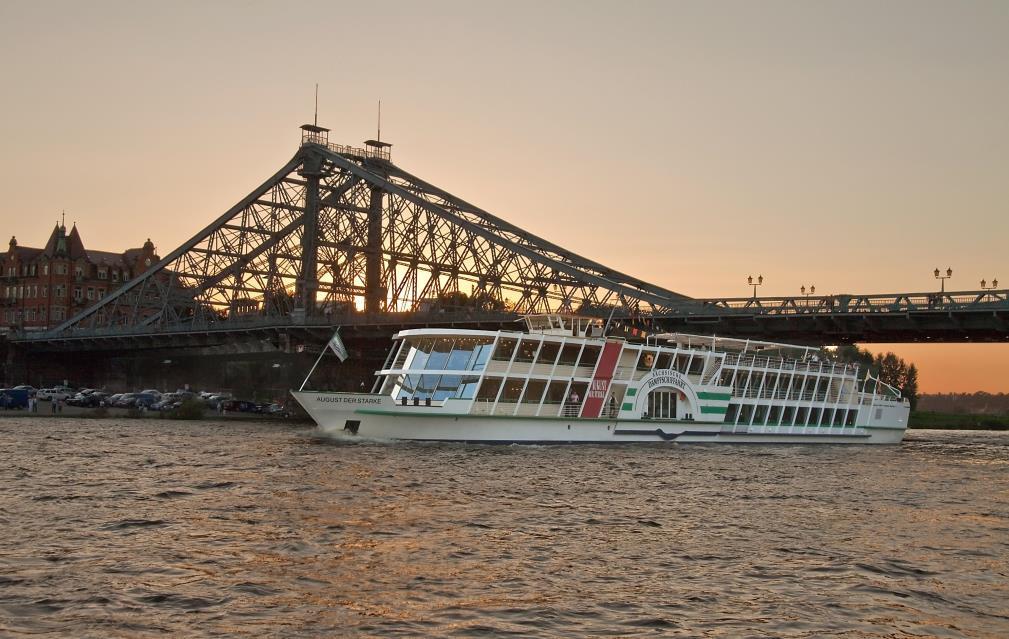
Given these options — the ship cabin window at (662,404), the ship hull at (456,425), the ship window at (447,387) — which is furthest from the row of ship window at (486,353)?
the ship cabin window at (662,404)

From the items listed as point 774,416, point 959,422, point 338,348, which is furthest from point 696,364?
point 959,422

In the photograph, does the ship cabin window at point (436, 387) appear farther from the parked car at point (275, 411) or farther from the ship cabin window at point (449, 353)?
the parked car at point (275, 411)

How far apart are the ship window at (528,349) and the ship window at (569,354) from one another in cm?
153

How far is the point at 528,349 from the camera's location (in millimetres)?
49188

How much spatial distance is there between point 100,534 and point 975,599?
54.5ft

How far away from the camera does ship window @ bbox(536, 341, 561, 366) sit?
49.4 metres

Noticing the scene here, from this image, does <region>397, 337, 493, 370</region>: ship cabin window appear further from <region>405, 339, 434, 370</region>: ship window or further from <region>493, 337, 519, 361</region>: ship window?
<region>493, 337, 519, 361</region>: ship window

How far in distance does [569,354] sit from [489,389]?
4713mm

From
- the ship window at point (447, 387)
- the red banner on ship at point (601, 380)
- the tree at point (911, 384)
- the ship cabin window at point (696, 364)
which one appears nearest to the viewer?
the ship window at point (447, 387)

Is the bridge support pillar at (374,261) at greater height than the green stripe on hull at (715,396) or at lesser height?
greater

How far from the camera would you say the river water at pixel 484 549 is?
16.4 meters

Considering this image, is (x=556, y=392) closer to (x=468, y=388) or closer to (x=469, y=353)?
(x=469, y=353)

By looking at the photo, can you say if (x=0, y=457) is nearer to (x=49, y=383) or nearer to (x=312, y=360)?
(x=312, y=360)

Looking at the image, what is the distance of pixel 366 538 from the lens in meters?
22.7
